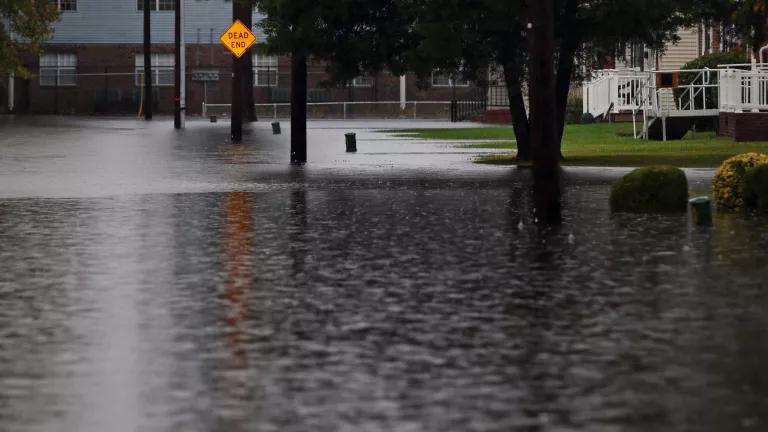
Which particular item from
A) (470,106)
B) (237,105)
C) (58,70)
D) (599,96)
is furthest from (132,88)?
(237,105)

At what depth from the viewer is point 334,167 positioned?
37.6 m

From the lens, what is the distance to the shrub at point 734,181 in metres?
23.6

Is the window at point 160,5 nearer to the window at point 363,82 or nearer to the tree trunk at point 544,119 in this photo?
the window at point 363,82

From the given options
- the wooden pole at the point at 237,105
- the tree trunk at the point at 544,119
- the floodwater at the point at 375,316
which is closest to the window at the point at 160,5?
the wooden pole at the point at 237,105

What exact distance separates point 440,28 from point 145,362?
24879mm

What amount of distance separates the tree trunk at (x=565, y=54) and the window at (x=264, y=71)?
63.1 meters

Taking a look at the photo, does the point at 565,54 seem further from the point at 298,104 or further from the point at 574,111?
the point at 574,111

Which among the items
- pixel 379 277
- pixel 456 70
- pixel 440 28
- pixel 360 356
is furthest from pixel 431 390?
pixel 456 70

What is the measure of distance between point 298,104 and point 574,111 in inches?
1236

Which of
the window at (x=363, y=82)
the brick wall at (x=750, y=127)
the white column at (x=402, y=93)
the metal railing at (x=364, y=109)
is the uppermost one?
the window at (x=363, y=82)

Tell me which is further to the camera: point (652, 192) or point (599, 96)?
point (599, 96)

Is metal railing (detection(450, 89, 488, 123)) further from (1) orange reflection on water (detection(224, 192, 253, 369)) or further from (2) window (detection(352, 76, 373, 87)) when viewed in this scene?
(1) orange reflection on water (detection(224, 192, 253, 369))

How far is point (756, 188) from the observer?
77.2ft

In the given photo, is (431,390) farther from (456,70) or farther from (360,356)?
(456,70)
